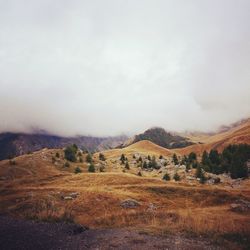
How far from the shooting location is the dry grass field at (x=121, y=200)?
32.5 meters

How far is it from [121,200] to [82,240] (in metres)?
22.3

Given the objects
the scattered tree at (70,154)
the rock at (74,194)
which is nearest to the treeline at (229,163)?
the scattered tree at (70,154)

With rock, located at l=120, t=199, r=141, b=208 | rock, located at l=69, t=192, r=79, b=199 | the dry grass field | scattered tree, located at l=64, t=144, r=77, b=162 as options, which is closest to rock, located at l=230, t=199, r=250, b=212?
the dry grass field

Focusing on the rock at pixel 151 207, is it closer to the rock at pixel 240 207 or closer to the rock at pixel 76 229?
the rock at pixel 240 207

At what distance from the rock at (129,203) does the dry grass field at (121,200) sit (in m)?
0.38

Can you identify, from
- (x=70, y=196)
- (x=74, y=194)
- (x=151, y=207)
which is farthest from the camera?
(x=74, y=194)

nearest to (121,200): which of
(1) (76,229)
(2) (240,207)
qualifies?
(2) (240,207)

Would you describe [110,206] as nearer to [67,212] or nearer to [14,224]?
[67,212]

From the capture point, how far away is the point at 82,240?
26.9 m

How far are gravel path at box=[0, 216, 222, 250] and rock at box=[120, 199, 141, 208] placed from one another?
14.5 m

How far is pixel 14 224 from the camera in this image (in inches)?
1406

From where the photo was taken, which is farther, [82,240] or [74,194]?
[74,194]

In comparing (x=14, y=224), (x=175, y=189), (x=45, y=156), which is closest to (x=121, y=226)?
(x=14, y=224)

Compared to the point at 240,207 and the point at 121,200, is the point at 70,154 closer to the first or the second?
the point at 121,200
